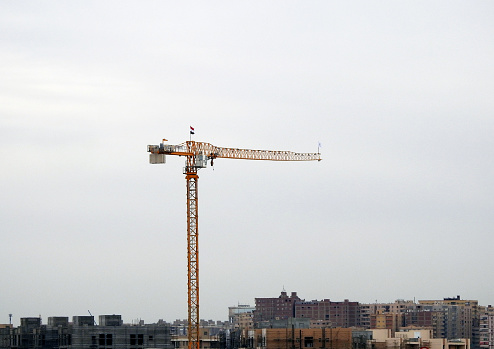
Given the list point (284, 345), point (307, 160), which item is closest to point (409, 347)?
point (284, 345)

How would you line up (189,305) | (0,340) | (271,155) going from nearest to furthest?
1. (0,340)
2. (189,305)
3. (271,155)

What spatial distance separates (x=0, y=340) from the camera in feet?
454

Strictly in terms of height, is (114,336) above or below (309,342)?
above

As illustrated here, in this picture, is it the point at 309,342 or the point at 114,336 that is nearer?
the point at 114,336

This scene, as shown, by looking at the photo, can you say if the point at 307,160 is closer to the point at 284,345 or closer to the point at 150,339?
the point at 284,345

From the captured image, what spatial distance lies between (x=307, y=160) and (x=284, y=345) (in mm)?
37142

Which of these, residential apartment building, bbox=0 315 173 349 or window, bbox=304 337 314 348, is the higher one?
residential apartment building, bbox=0 315 173 349

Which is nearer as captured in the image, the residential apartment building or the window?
the residential apartment building

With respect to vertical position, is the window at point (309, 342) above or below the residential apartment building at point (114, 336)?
below

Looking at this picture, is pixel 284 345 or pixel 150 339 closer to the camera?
pixel 150 339

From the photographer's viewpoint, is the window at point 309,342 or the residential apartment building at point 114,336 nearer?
the residential apartment building at point 114,336

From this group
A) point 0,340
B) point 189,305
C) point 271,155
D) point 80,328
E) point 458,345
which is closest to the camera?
point 80,328

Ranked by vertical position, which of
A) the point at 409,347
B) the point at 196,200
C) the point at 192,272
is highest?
the point at 196,200

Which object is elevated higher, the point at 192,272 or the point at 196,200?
the point at 196,200
